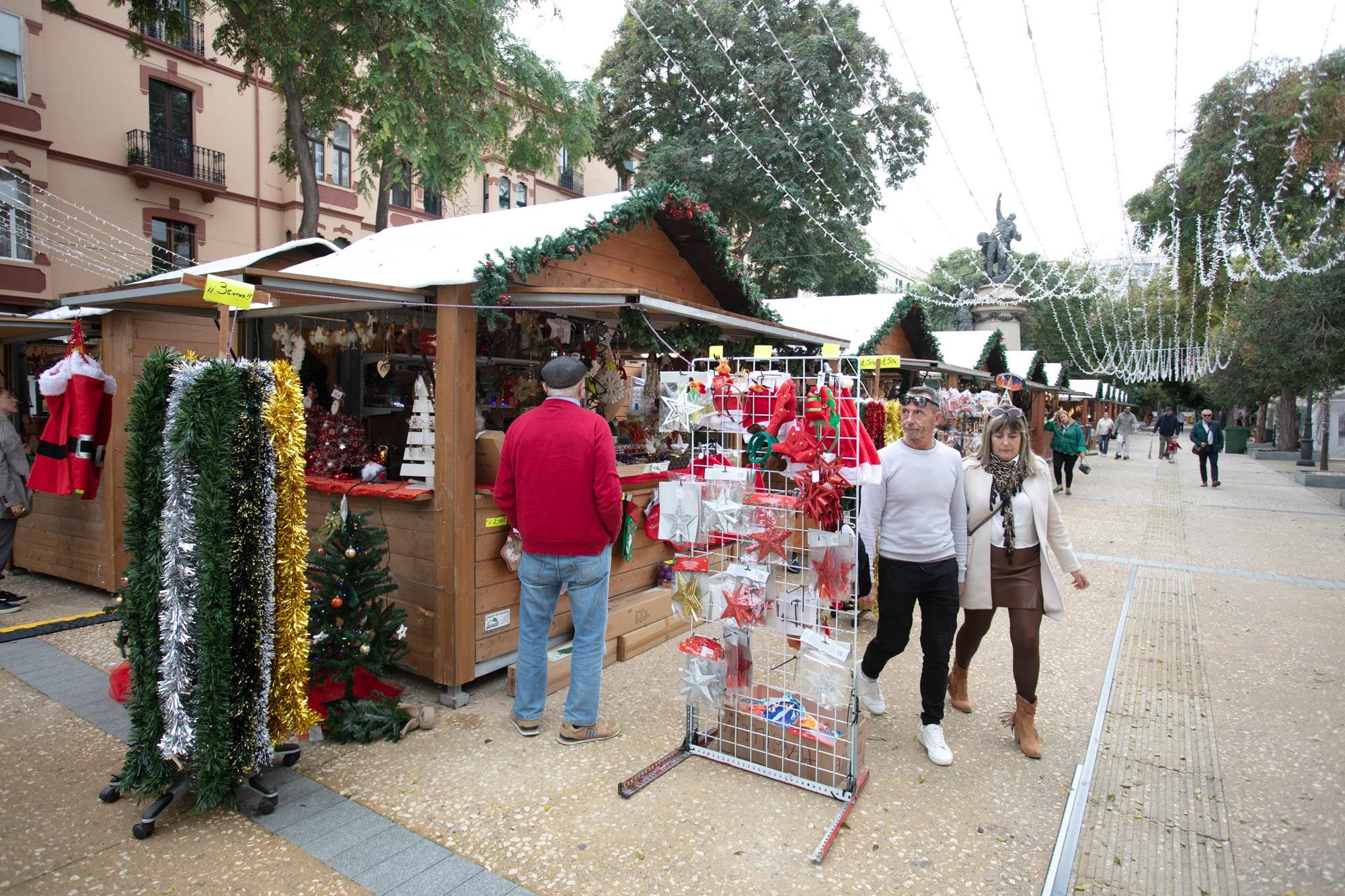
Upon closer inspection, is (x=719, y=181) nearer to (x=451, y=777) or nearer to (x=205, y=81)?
(x=205, y=81)

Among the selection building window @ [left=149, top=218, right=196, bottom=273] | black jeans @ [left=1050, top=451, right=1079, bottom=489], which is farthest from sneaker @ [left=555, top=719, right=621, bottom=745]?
building window @ [left=149, top=218, right=196, bottom=273]

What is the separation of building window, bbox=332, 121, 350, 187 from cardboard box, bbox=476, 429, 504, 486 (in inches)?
751

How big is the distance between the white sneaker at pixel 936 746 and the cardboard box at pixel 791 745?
1.00 feet

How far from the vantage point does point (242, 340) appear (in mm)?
5652

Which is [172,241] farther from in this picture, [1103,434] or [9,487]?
[1103,434]

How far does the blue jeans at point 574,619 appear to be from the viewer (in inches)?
145

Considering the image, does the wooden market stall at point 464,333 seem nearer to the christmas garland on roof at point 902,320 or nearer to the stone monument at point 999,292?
the christmas garland on roof at point 902,320

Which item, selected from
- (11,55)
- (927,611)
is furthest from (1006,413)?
(11,55)

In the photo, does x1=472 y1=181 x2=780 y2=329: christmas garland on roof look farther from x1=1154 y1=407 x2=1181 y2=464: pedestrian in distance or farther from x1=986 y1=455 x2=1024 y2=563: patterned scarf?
x1=1154 y1=407 x2=1181 y2=464: pedestrian in distance

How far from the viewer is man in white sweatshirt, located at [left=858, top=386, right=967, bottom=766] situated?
11.5 feet

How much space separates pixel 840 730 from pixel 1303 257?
671 inches

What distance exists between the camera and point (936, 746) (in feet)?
11.9

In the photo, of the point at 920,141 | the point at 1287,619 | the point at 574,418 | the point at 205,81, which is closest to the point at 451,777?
the point at 574,418

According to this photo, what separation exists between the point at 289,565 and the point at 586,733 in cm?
163
